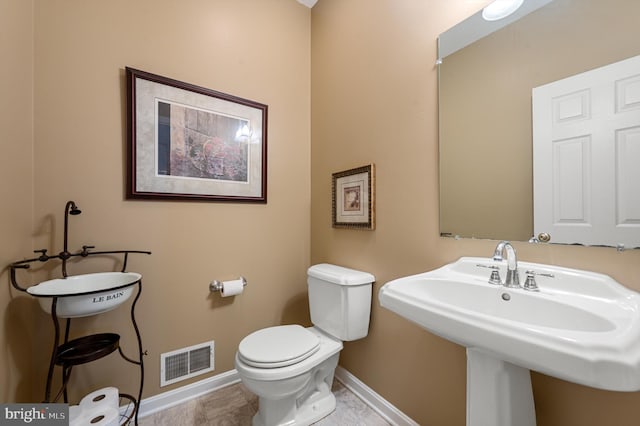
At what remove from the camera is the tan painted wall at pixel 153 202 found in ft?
3.93

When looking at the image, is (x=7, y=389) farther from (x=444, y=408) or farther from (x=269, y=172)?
(x=444, y=408)

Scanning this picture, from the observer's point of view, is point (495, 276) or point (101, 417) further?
point (101, 417)

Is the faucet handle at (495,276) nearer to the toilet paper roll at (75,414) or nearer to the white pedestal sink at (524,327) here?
the white pedestal sink at (524,327)

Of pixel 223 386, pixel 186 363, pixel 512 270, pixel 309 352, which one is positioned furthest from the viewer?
pixel 223 386

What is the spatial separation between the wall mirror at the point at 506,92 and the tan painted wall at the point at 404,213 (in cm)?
6

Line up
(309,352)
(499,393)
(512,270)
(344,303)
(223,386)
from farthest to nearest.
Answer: (223,386), (344,303), (309,352), (512,270), (499,393)

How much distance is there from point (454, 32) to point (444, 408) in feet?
5.56

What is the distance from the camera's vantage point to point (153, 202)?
1.48 metres

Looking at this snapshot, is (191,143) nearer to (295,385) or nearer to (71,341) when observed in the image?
(71,341)

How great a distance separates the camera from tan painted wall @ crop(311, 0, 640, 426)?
34.0 inches

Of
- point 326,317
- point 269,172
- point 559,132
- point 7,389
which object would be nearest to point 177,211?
point 269,172

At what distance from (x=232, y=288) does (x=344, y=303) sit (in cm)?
72

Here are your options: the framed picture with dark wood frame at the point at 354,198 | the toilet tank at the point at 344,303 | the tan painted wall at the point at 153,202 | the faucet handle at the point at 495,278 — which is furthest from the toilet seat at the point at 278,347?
the faucet handle at the point at 495,278

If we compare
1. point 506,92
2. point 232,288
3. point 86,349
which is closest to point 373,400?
point 232,288
